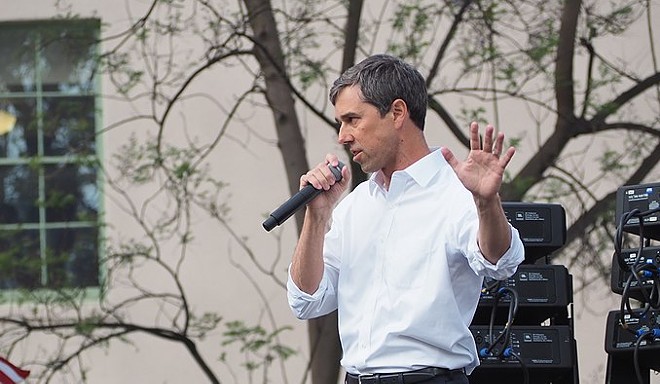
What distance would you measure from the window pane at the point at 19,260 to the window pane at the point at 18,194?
99mm

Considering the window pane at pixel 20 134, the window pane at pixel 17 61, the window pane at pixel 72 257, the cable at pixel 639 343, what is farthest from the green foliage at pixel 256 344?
the cable at pixel 639 343

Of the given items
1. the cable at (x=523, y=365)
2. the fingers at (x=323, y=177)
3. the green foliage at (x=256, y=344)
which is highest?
the fingers at (x=323, y=177)

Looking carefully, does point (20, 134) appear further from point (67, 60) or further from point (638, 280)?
point (638, 280)

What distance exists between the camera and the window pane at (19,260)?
7.27m

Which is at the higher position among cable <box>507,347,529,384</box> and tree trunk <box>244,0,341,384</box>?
tree trunk <box>244,0,341,384</box>

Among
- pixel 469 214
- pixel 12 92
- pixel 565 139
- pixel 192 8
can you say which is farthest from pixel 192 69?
pixel 469 214

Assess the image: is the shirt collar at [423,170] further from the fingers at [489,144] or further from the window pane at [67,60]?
the window pane at [67,60]

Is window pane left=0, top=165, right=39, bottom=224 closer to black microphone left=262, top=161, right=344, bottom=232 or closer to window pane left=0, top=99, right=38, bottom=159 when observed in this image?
window pane left=0, top=99, right=38, bottom=159

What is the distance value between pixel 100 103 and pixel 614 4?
253cm

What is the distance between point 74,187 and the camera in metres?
7.48

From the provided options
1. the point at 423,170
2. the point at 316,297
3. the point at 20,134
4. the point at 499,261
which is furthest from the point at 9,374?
the point at 499,261

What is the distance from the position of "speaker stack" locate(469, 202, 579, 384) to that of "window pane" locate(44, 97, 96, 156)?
3.02m

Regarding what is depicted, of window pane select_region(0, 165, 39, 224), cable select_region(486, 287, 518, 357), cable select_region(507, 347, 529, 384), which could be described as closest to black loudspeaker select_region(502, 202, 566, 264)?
cable select_region(486, 287, 518, 357)

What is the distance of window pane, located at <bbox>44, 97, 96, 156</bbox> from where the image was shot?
7391 millimetres
